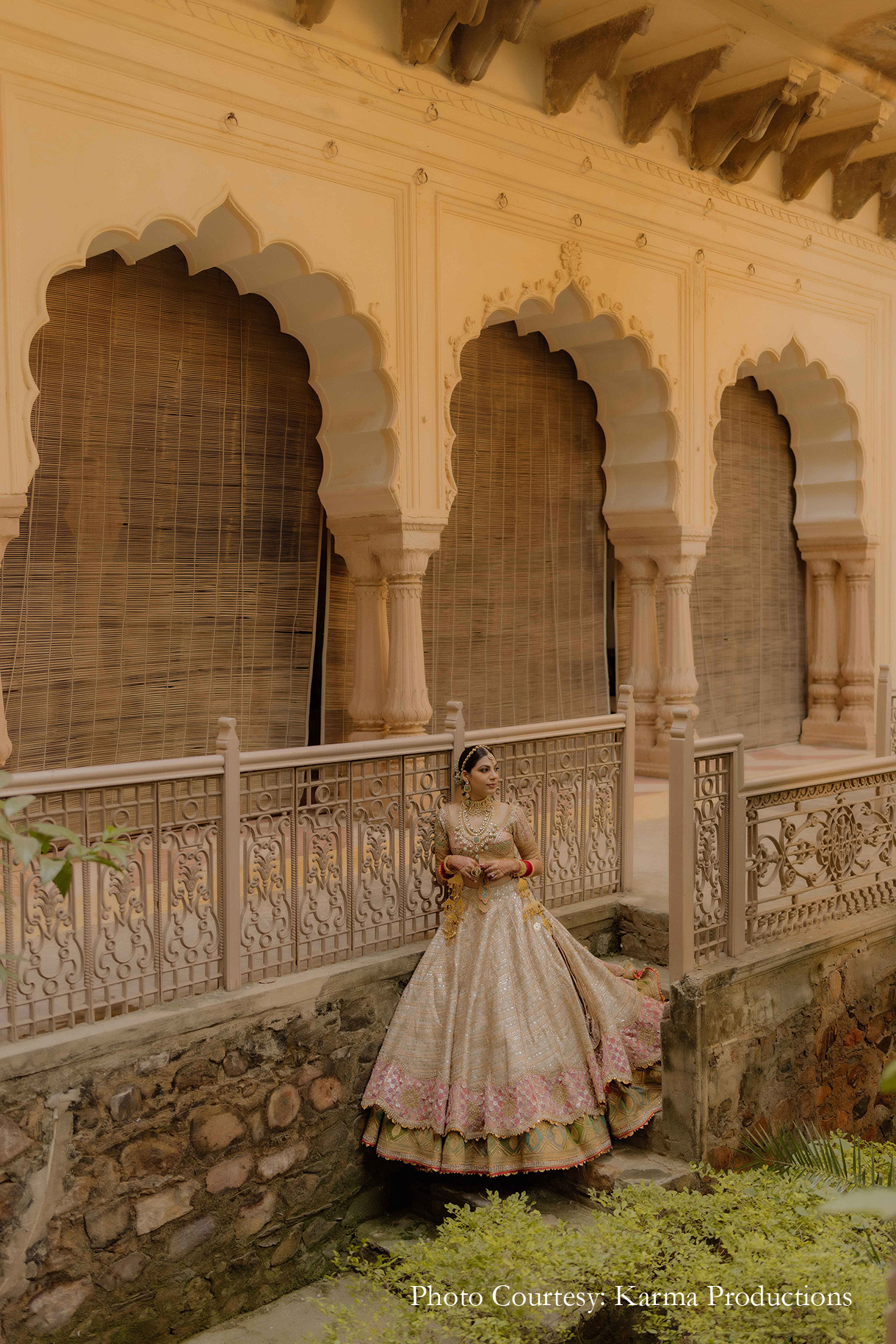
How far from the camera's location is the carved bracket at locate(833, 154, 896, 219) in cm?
897

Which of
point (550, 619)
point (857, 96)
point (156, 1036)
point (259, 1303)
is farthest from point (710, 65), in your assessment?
point (259, 1303)

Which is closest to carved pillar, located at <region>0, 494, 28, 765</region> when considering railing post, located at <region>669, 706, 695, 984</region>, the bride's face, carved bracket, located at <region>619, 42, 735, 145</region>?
the bride's face

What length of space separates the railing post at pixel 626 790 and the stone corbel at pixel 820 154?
4911mm

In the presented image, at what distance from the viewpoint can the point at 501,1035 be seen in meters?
4.29

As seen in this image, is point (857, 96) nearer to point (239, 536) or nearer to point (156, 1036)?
point (239, 536)

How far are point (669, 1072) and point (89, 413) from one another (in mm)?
3878

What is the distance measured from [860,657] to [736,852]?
5580 millimetres

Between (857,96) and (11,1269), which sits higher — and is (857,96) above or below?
above

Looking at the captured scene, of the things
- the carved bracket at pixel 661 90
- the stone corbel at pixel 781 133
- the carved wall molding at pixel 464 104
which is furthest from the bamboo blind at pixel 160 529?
the stone corbel at pixel 781 133

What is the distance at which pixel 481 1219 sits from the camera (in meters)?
4.05

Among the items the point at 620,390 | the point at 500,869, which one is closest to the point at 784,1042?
the point at 500,869

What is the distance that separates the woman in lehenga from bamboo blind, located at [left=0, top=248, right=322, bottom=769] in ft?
7.02

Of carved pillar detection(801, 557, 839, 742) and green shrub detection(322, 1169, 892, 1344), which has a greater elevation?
carved pillar detection(801, 557, 839, 742)

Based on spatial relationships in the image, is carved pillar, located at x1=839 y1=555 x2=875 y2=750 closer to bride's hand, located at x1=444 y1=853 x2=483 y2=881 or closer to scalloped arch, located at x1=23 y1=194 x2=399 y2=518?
scalloped arch, located at x1=23 y1=194 x2=399 y2=518
